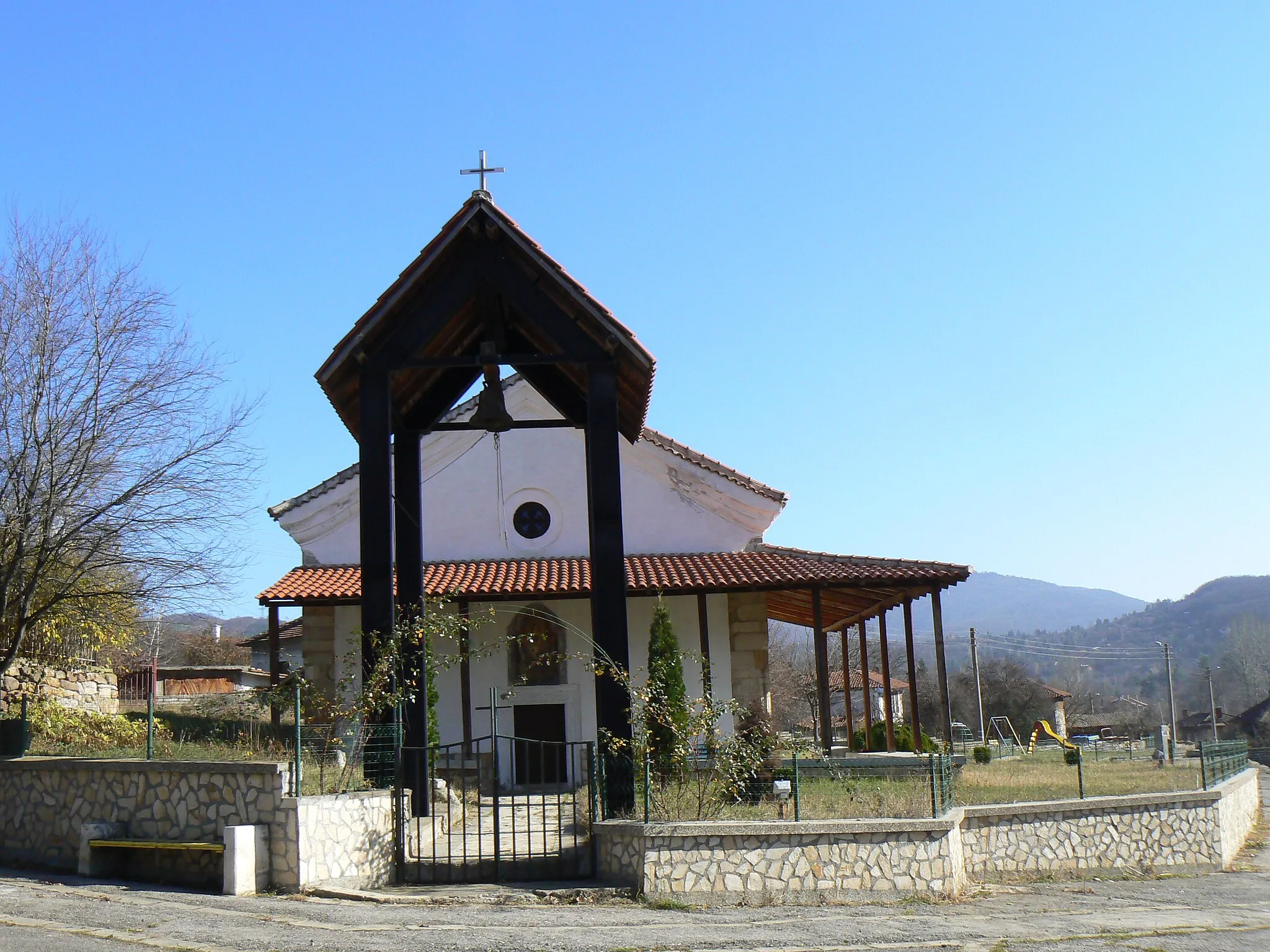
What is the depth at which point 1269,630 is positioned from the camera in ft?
580

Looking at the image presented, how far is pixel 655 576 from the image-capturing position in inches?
837

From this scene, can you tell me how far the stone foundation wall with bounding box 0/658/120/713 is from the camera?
1672cm

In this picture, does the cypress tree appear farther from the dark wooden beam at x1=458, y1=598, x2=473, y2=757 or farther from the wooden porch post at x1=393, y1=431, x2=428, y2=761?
the dark wooden beam at x1=458, y1=598, x2=473, y2=757

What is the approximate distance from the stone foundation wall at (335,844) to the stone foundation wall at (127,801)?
20 cm

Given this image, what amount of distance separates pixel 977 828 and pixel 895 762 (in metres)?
5.93

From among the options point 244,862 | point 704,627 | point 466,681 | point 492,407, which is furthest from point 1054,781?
point 244,862

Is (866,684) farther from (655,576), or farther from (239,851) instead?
(239,851)

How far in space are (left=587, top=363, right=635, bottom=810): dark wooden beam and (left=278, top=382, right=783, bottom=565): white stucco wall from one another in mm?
11014

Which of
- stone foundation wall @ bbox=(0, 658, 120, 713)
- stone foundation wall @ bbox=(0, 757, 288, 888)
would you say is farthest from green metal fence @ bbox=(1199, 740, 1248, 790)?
stone foundation wall @ bbox=(0, 658, 120, 713)

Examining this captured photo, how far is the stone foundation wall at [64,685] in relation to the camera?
16.7 metres

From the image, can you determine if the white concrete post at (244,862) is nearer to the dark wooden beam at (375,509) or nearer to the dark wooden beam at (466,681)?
the dark wooden beam at (375,509)

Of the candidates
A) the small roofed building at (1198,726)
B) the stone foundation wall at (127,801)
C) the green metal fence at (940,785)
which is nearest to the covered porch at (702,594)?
the green metal fence at (940,785)

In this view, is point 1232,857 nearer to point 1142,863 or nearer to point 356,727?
point 1142,863

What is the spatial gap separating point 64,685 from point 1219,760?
714 inches
